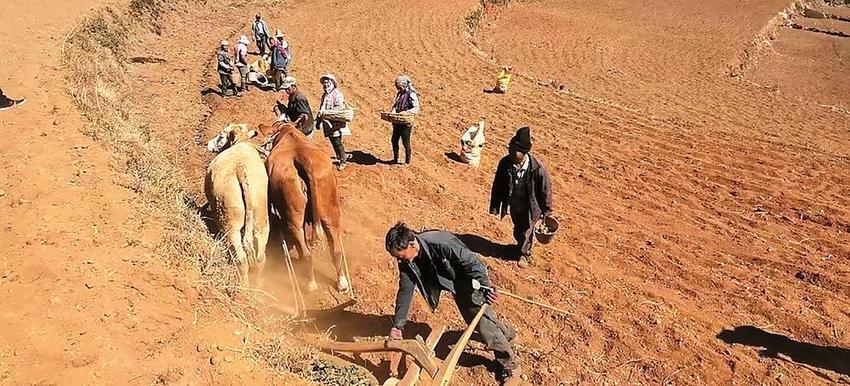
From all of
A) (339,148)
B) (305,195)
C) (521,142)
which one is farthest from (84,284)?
(339,148)

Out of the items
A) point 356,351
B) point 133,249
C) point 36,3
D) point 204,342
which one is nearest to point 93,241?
point 133,249

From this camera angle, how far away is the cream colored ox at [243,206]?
5973mm

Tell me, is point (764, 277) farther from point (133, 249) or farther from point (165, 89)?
point (165, 89)

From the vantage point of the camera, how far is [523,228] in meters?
6.96

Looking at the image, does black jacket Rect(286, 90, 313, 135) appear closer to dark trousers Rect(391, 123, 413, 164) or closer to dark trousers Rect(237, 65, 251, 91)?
dark trousers Rect(391, 123, 413, 164)

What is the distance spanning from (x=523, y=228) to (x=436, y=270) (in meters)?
2.25

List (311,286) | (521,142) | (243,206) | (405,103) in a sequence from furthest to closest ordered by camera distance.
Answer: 1. (405,103)
2. (311,286)
3. (521,142)
4. (243,206)

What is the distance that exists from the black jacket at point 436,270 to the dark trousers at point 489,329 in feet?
0.26

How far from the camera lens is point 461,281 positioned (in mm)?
5016

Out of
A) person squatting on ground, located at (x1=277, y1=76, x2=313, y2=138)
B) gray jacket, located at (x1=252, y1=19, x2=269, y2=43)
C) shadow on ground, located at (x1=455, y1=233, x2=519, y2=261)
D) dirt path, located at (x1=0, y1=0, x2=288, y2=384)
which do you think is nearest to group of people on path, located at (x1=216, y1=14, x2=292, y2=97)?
gray jacket, located at (x1=252, y1=19, x2=269, y2=43)

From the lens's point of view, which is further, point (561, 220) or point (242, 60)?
point (242, 60)

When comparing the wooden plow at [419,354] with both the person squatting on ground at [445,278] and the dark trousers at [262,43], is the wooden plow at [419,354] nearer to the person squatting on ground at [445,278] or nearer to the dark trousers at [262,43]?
the person squatting on ground at [445,278]

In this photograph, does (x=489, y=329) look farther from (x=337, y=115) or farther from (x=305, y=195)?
(x=337, y=115)

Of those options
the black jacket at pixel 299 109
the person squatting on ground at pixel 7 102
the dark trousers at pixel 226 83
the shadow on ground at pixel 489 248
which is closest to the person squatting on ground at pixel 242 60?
the dark trousers at pixel 226 83
